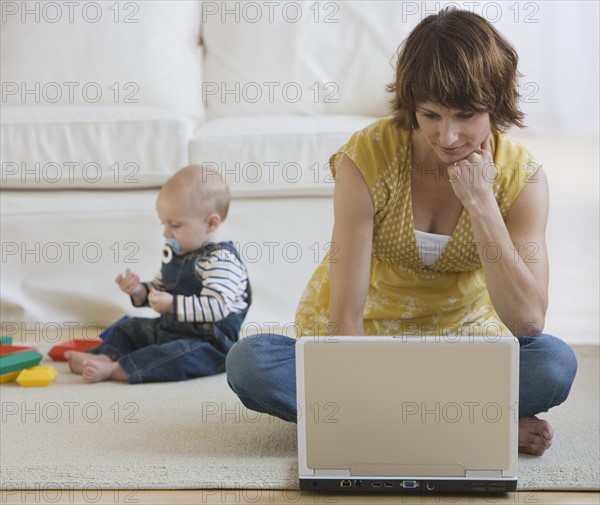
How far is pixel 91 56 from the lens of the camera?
2.41 meters

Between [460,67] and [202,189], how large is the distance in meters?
0.73

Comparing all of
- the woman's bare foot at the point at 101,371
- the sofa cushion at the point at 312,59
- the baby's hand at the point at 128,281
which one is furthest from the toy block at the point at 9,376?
the sofa cushion at the point at 312,59

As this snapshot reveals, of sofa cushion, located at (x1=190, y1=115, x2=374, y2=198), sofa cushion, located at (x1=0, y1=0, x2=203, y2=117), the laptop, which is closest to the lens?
the laptop

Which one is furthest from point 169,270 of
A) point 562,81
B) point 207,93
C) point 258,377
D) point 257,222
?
point 562,81

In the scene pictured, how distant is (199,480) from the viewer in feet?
3.93

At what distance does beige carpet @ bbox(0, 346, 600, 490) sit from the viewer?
3.95 ft

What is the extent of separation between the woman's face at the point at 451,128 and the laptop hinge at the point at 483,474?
40cm

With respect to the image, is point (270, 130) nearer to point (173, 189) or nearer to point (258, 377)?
point (173, 189)

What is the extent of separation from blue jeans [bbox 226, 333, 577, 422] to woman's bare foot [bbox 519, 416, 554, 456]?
0.05 ft

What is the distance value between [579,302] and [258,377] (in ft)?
3.66

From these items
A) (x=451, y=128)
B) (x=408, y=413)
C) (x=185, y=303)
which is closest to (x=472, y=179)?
(x=451, y=128)

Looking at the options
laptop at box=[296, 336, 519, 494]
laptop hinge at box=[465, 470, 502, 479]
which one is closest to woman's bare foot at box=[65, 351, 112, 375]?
laptop at box=[296, 336, 519, 494]

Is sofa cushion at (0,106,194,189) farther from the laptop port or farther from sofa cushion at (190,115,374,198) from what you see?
the laptop port

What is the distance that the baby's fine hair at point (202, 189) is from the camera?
1799 millimetres
